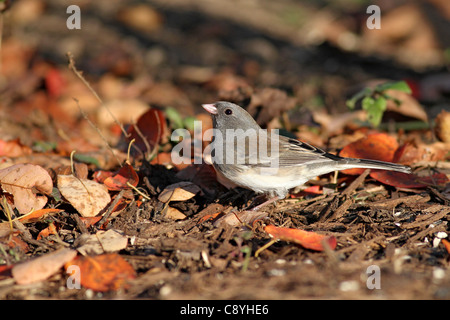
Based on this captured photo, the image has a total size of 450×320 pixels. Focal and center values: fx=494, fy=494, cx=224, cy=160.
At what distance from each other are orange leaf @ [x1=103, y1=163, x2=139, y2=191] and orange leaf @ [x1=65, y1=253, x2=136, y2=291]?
0.86m

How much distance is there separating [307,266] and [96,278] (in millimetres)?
1151

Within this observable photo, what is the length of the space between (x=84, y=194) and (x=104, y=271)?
2.89 ft

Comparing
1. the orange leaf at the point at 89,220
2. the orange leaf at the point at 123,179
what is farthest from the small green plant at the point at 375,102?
the orange leaf at the point at 89,220

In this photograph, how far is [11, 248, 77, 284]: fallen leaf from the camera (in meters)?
2.64

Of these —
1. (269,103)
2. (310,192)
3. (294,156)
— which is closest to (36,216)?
(294,156)

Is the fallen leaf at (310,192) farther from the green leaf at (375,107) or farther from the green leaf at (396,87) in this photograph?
the green leaf at (396,87)

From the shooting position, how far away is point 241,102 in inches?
182

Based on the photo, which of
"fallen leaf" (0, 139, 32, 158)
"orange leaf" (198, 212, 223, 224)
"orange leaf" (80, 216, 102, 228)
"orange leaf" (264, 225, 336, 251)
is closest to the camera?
"orange leaf" (264, 225, 336, 251)

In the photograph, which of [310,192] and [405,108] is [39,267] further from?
[405,108]

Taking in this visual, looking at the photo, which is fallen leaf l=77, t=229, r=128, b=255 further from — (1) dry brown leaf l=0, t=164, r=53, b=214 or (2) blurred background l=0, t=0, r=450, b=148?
(2) blurred background l=0, t=0, r=450, b=148

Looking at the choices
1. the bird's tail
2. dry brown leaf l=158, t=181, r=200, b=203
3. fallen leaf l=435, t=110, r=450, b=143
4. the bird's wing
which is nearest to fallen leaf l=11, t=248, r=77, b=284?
dry brown leaf l=158, t=181, r=200, b=203

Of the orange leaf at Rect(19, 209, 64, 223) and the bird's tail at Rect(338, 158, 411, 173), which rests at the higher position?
the bird's tail at Rect(338, 158, 411, 173)
